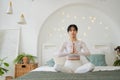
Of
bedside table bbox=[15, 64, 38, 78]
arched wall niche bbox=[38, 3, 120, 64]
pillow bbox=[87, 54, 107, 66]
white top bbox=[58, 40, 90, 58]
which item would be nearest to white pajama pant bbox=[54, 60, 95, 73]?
white top bbox=[58, 40, 90, 58]

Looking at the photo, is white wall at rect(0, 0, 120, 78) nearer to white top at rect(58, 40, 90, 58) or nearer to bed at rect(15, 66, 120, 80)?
white top at rect(58, 40, 90, 58)

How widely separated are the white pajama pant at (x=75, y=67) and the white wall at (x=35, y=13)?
6.72 feet

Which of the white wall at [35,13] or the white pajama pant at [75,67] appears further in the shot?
the white wall at [35,13]

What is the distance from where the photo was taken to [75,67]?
316 cm

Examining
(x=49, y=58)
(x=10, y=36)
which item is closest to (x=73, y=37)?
(x=49, y=58)

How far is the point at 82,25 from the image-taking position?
5.24m

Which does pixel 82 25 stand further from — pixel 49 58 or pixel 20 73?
pixel 20 73

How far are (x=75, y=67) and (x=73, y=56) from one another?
7.6 inches

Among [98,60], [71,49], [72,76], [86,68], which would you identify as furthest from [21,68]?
[72,76]

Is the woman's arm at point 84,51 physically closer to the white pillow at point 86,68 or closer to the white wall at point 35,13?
the white pillow at point 86,68

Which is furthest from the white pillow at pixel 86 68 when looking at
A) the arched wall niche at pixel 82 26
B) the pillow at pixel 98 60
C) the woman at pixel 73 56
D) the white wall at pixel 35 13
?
the white wall at pixel 35 13

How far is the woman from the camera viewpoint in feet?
9.81

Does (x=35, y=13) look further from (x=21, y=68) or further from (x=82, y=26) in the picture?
(x=21, y=68)

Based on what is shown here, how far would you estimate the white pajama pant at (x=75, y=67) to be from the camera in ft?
9.71
